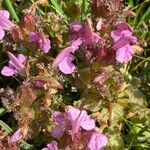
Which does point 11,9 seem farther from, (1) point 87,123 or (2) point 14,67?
(1) point 87,123

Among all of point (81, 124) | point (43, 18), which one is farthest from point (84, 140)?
point (43, 18)

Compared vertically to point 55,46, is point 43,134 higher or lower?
lower

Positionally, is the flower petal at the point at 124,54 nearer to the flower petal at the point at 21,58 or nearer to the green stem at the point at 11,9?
the flower petal at the point at 21,58

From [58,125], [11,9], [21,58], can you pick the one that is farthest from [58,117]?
[11,9]

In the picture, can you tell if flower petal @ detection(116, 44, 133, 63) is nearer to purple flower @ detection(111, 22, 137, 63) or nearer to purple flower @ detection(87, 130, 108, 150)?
purple flower @ detection(111, 22, 137, 63)

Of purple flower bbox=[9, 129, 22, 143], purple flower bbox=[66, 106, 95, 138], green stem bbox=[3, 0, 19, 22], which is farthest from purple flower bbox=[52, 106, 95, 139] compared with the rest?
green stem bbox=[3, 0, 19, 22]

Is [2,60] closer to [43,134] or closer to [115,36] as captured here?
[43,134]
